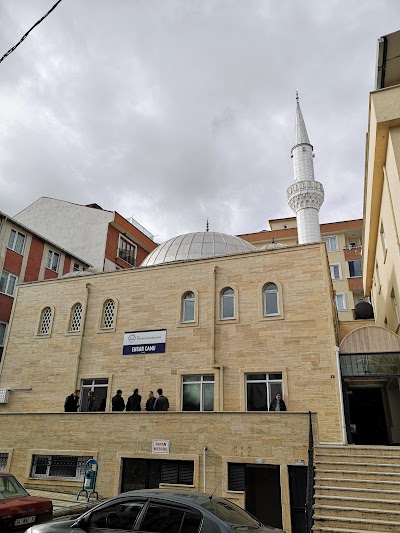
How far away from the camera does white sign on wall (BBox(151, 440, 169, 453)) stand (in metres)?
13.2

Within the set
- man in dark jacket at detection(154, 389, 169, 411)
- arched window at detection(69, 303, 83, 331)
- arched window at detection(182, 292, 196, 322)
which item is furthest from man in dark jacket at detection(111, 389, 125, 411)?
arched window at detection(69, 303, 83, 331)

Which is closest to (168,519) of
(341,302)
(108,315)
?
(108,315)

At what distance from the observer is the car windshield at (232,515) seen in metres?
5.43

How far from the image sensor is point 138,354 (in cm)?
1709

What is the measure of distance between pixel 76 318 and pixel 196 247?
706 centimetres

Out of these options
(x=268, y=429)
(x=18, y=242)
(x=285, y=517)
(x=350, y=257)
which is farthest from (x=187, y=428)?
(x=350, y=257)

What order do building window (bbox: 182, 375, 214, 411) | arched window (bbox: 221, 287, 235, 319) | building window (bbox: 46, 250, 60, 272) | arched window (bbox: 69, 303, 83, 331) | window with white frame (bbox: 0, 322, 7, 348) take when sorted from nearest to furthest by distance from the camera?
building window (bbox: 182, 375, 214, 411), arched window (bbox: 221, 287, 235, 319), arched window (bbox: 69, 303, 83, 331), window with white frame (bbox: 0, 322, 7, 348), building window (bbox: 46, 250, 60, 272)

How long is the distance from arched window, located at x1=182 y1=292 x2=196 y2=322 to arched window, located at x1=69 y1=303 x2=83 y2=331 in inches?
200

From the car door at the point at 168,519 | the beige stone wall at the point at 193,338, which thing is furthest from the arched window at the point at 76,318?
the car door at the point at 168,519

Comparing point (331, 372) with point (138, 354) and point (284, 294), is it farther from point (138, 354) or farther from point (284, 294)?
point (138, 354)

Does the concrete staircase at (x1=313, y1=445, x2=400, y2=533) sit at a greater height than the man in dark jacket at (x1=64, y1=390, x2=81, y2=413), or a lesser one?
lesser

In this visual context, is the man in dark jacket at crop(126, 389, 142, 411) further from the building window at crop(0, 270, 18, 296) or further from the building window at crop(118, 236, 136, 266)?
the building window at crop(118, 236, 136, 266)

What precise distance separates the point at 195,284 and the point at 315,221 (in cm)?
2082

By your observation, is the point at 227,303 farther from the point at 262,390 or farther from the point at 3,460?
the point at 3,460
